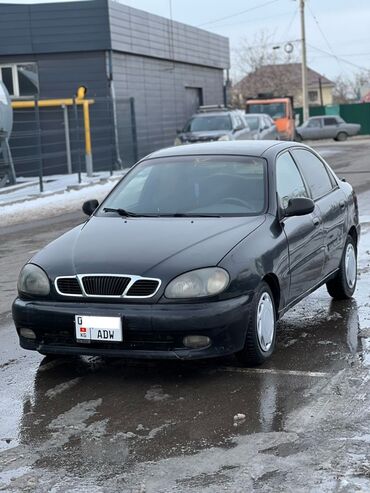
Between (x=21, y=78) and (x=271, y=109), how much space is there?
46.0 ft

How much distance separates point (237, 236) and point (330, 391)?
121 centimetres

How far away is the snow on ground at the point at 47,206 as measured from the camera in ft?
55.1

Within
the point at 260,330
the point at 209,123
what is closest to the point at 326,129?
the point at 209,123

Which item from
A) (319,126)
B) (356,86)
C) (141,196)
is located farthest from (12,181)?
(356,86)

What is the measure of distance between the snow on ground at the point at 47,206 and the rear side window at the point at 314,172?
9.27 meters

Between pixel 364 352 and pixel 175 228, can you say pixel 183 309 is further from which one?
pixel 364 352

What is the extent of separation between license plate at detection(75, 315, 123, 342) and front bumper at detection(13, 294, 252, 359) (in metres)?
0.03

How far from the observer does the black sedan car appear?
5.17 m

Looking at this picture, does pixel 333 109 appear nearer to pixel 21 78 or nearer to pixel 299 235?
pixel 21 78

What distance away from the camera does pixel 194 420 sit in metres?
4.74

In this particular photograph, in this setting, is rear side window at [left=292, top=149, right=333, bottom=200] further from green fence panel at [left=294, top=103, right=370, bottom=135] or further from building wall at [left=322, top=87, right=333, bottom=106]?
building wall at [left=322, top=87, right=333, bottom=106]

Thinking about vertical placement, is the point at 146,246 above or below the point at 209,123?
below

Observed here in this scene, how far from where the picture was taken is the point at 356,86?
97062 millimetres

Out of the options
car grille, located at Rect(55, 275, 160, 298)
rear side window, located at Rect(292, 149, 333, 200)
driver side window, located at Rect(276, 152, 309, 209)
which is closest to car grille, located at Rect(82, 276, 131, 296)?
car grille, located at Rect(55, 275, 160, 298)
